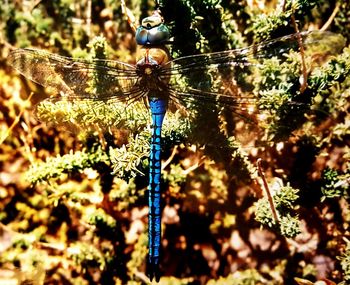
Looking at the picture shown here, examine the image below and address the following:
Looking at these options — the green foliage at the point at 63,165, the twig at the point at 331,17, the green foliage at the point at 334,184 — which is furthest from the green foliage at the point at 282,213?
the twig at the point at 331,17

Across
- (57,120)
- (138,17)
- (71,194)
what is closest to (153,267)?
(71,194)

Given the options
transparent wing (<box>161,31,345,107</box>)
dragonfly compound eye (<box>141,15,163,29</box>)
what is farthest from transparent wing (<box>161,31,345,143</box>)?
dragonfly compound eye (<box>141,15,163,29</box>)

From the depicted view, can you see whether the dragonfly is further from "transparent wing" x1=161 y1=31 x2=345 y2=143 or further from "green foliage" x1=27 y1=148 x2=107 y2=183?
"green foliage" x1=27 y1=148 x2=107 y2=183

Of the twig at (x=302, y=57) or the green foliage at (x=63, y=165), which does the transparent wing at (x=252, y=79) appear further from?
the green foliage at (x=63, y=165)

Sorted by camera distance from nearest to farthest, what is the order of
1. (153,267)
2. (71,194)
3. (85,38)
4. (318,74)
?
(318,74) < (153,267) < (71,194) < (85,38)

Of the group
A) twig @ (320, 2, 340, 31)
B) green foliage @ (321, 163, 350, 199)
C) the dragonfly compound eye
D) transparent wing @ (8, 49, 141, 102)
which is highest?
twig @ (320, 2, 340, 31)

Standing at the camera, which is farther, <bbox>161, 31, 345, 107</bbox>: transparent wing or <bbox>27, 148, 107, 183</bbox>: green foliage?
<bbox>27, 148, 107, 183</bbox>: green foliage

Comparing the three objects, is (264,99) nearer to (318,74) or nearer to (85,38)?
(318,74)
